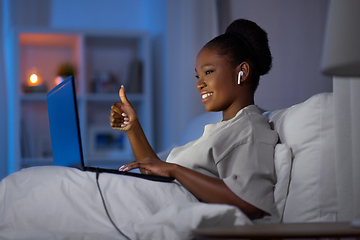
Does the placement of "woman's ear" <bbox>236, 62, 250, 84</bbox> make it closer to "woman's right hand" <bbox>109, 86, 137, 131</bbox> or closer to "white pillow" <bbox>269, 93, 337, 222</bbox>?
"white pillow" <bbox>269, 93, 337, 222</bbox>

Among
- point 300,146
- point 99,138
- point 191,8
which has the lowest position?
point 99,138

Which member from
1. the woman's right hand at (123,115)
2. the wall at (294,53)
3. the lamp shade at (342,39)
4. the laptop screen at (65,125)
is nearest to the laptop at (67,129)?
the laptop screen at (65,125)

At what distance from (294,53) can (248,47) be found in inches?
27.5

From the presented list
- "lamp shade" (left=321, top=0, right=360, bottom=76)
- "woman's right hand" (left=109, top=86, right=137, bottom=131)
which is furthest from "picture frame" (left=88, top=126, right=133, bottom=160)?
"lamp shade" (left=321, top=0, right=360, bottom=76)

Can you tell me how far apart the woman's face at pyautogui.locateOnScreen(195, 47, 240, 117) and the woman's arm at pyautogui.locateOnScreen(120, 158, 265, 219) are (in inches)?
14.3

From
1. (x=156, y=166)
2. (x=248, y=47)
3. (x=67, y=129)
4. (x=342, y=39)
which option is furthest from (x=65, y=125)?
(x=342, y=39)

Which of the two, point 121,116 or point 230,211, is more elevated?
point 121,116

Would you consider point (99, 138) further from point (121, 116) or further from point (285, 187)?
point (285, 187)

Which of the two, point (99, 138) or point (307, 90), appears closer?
point (307, 90)

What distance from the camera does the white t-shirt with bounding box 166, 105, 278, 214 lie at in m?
1.03

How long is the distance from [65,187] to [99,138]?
2773 millimetres

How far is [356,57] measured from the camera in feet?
2.31

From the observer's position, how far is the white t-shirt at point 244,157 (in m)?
1.03

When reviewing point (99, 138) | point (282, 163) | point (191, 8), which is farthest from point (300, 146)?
point (99, 138)
